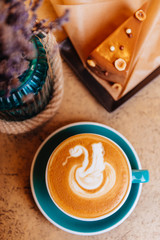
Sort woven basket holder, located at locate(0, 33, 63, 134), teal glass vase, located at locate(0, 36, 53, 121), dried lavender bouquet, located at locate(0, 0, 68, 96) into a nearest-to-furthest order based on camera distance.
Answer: dried lavender bouquet, located at locate(0, 0, 68, 96), teal glass vase, located at locate(0, 36, 53, 121), woven basket holder, located at locate(0, 33, 63, 134)

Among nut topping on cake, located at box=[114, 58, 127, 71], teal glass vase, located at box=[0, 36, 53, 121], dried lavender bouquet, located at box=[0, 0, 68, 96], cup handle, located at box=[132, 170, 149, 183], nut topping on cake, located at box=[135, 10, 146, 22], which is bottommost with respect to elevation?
cup handle, located at box=[132, 170, 149, 183]

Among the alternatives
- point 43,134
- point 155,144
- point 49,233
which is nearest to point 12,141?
point 43,134

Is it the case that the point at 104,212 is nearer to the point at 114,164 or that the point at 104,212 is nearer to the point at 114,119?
the point at 114,164

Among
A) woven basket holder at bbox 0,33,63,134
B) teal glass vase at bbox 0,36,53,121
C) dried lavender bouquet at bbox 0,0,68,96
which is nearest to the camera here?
dried lavender bouquet at bbox 0,0,68,96

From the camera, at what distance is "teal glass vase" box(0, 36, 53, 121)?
0.46 metres

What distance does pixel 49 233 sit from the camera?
60 cm

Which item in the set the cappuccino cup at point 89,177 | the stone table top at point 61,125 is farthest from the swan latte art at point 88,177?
the stone table top at point 61,125

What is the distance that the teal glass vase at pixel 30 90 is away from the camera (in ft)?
1.52

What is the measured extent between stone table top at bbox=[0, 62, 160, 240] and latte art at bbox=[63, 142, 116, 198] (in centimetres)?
13

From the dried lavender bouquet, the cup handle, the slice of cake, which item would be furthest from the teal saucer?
the dried lavender bouquet

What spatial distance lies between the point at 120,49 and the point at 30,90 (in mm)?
255

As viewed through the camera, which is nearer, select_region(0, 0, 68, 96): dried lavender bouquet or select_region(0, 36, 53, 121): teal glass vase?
select_region(0, 0, 68, 96): dried lavender bouquet

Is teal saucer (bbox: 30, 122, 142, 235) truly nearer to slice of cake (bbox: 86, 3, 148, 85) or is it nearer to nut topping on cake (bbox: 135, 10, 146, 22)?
slice of cake (bbox: 86, 3, 148, 85)

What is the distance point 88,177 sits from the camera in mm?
532
